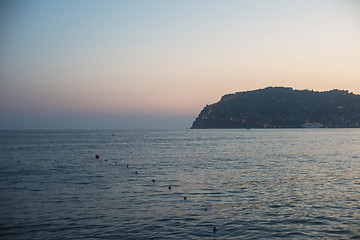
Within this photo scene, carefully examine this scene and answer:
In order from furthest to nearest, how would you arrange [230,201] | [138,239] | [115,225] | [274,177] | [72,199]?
1. [274,177]
2. [72,199]
3. [230,201]
4. [115,225]
5. [138,239]

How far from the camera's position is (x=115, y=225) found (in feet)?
55.6

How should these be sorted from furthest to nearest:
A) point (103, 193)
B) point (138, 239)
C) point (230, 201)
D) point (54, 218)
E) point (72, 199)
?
point (103, 193) → point (72, 199) → point (230, 201) → point (54, 218) → point (138, 239)

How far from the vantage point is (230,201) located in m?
22.0

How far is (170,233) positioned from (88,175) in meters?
23.8

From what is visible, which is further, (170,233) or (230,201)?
(230,201)

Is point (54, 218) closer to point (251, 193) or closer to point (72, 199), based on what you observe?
point (72, 199)

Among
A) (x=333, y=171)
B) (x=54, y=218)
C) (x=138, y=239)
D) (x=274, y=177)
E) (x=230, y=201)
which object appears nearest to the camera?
(x=138, y=239)

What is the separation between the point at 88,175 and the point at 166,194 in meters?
15.9

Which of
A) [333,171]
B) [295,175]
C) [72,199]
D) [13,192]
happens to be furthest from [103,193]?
[333,171]

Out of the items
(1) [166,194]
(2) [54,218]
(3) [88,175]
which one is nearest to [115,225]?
(2) [54,218]

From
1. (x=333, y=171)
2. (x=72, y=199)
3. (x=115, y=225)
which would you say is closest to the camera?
(x=115, y=225)

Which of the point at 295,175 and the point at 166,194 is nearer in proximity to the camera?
the point at 166,194

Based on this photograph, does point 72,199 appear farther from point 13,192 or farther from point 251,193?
point 251,193

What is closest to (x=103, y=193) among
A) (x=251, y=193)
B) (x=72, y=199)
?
(x=72, y=199)
